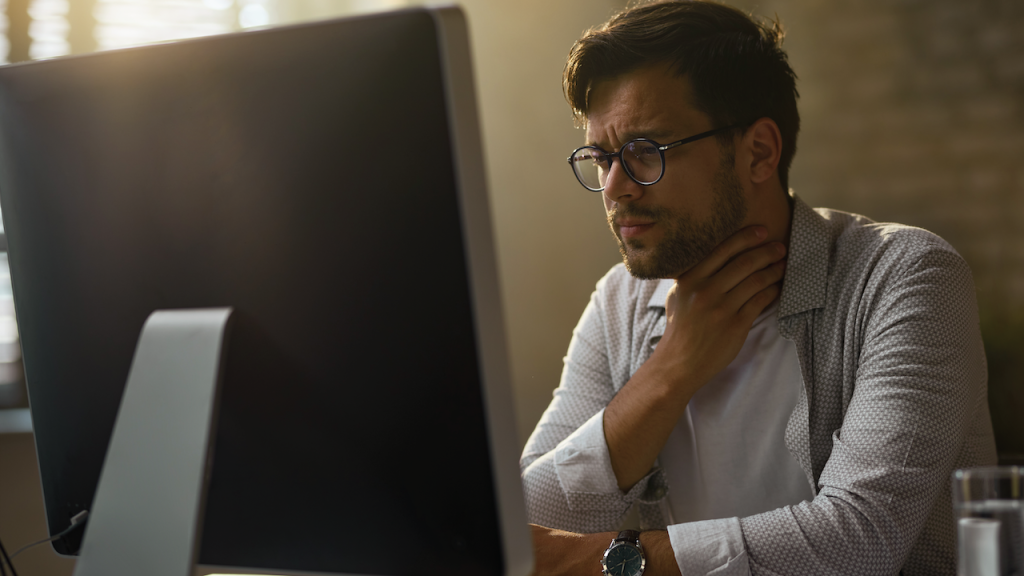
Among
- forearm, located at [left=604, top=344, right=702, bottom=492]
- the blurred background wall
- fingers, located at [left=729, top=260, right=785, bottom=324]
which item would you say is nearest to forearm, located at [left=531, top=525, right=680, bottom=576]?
forearm, located at [left=604, top=344, right=702, bottom=492]

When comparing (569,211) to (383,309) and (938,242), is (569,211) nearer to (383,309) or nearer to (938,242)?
(938,242)

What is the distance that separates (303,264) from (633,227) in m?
0.90

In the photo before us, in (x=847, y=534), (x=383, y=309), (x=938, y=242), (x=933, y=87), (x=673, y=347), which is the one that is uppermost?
(x=933, y=87)

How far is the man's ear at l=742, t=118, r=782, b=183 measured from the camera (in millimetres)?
1409

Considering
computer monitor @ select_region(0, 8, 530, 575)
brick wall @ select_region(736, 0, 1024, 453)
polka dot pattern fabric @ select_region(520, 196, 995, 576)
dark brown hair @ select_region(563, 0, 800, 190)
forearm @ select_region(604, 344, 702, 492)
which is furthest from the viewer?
brick wall @ select_region(736, 0, 1024, 453)

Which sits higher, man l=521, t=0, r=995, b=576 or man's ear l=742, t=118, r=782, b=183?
man's ear l=742, t=118, r=782, b=183

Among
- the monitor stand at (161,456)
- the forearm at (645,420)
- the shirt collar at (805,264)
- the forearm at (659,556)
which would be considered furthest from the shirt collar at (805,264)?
the monitor stand at (161,456)

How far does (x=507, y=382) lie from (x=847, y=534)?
0.70m

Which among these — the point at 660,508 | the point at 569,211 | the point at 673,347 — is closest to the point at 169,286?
the point at 673,347

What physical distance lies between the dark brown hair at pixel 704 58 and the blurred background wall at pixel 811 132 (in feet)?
1.01

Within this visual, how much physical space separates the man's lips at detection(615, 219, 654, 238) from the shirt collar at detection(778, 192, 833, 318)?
0.85ft

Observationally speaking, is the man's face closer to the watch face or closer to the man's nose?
the man's nose

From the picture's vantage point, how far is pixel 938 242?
46.9 inches

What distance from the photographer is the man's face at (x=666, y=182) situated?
1.32 meters
